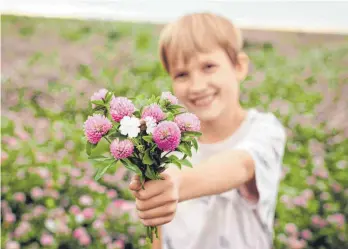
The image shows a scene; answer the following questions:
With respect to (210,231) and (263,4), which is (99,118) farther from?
(263,4)

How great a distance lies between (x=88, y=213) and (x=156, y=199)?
620mm

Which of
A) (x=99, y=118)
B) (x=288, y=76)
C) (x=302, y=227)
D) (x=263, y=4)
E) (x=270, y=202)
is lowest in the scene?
(x=302, y=227)

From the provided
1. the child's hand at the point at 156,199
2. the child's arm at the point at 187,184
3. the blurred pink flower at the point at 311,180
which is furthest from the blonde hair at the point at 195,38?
the blurred pink flower at the point at 311,180

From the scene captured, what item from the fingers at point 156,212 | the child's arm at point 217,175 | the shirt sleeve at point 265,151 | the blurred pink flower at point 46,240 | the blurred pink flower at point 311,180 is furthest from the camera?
the blurred pink flower at point 311,180

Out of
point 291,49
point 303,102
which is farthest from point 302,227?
point 291,49

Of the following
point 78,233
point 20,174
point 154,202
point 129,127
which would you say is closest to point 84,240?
point 78,233

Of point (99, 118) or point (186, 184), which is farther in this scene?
point (186, 184)

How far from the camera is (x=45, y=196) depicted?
127 centimetres

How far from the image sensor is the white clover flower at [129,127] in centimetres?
58

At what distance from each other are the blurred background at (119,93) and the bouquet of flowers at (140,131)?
619mm

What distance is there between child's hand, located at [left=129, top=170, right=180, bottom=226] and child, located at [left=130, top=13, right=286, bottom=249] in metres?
0.22

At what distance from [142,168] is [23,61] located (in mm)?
835

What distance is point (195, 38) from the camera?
955mm

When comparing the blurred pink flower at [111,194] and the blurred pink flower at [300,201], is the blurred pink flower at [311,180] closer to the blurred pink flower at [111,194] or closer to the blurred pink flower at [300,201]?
the blurred pink flower at [300,201]
